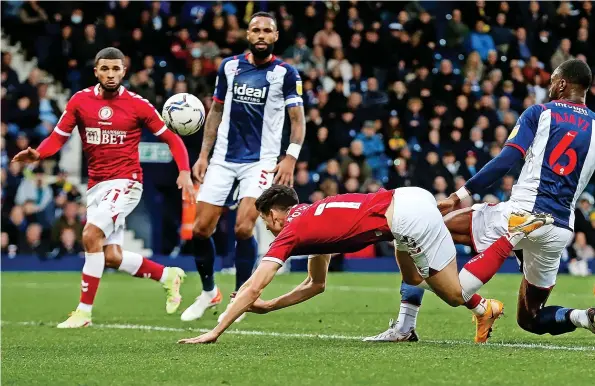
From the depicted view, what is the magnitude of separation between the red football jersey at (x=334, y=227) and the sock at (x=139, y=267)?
3430 mm

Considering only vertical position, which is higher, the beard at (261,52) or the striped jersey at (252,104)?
the beard at (261,52)

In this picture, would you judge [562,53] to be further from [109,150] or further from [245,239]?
[109,150]

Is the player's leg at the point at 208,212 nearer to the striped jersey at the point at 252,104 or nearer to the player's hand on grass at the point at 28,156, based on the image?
the striped jersey at the point at 252,104

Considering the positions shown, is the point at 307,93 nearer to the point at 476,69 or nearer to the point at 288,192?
the point at 476,69

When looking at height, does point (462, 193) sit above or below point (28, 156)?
above

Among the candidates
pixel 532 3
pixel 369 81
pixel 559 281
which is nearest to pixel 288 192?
pixel 559 281

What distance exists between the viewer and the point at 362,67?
21.3 m

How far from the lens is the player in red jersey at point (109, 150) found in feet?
32.8

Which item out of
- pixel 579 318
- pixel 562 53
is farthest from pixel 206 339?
pixel 562 53

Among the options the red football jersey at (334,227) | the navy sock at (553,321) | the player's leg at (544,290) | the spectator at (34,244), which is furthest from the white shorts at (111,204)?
the spectator at (34,244)

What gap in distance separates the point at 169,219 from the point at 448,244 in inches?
485

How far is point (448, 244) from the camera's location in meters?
7.48

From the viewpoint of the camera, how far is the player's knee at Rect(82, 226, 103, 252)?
9.96m

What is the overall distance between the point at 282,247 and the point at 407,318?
1359 mm
